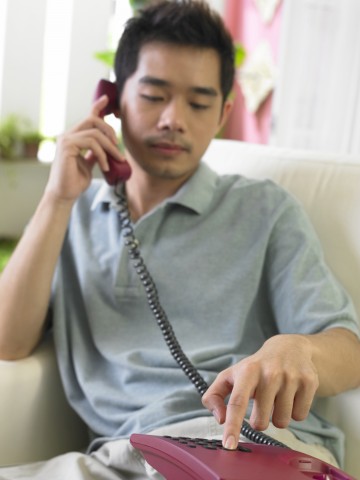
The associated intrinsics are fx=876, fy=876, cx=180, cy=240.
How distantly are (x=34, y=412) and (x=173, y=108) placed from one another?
622mm

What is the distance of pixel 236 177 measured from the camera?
176cm

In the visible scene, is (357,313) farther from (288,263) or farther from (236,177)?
(236,177)

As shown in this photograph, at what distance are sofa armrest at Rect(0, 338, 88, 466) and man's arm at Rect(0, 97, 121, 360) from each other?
45 millimetres

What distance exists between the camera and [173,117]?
1644 millimetres

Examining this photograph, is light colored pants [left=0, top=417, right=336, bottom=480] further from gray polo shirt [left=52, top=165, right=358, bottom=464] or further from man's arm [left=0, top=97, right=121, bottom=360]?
man's arm [left=0, top=97, right=121, bottom=360]

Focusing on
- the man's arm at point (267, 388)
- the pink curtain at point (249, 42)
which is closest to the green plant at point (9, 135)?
the pink curtain at point (249, 42)

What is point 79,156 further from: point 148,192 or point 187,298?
point 187,298

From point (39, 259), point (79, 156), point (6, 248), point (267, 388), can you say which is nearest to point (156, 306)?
point (39, 259)

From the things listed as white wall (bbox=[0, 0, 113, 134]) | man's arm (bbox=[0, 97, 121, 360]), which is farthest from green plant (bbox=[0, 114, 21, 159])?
man's arm (bbox=[0, 97, 121, 360])

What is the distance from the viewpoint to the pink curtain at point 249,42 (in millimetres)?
3865

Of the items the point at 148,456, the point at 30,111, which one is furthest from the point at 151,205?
the point at 30,111

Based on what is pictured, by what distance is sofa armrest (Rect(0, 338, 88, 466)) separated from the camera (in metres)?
1.57

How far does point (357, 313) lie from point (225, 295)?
0.79 feet

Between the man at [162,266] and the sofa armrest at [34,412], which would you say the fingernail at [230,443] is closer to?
the man at [162,266]
